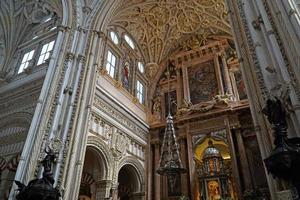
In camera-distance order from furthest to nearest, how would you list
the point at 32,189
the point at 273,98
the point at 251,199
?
1. the point at 251,199
2. the point at 32,189
3. the point at 273,98

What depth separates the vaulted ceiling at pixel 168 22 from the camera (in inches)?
595

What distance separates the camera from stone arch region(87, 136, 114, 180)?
10.8 m

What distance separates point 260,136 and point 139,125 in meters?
9.03

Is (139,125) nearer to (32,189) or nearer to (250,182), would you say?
(250,182)

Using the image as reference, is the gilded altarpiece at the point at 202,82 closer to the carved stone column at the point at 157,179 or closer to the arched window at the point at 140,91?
the arched window at the point at 140,91

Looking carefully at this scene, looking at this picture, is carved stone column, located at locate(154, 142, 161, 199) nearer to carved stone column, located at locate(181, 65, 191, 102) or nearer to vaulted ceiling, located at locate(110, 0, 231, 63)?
carved stone column, located at locate(181, 65, 191, 102)

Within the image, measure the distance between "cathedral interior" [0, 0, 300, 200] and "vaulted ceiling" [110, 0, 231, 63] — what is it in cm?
7

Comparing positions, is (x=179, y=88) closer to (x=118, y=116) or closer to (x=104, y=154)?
(x=118, y=116)

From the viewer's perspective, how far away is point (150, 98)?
16781 millimetres

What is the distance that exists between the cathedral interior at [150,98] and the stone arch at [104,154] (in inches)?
2.4

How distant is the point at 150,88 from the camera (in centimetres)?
1719

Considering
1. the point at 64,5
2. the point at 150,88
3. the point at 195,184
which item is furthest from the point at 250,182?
the point at 64,5

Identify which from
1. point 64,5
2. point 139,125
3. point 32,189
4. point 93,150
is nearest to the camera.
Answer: point 32,189

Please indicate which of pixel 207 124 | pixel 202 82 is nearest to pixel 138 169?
A: pixel 207 124
